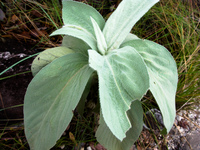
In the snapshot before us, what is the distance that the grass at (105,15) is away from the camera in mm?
986

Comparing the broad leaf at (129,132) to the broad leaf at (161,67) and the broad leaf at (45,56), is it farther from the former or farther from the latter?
the broad leaf at (45,56)

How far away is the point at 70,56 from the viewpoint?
0.62 meters

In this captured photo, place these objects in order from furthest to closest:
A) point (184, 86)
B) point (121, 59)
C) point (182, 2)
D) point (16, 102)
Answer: point (182, 2) < point (184, 86) < point (16, 102) < point (121, 59)

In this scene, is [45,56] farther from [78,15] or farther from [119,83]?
[119,83]

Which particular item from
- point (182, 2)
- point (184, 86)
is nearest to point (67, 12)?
point (184, 86)

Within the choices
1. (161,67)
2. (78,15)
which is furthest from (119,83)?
(78,15)

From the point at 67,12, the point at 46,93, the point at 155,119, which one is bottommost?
the point at 155,119

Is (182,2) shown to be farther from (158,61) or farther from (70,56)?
(70,56)

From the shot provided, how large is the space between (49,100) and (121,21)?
39 centimetres

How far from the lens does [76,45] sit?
0.71 metres

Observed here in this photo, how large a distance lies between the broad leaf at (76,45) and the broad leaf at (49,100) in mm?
107

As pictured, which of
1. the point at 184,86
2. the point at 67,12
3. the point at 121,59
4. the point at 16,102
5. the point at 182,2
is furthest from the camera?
the point at 182,2

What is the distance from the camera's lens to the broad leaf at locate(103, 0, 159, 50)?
62 centimetres

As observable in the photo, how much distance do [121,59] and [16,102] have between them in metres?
0.72
